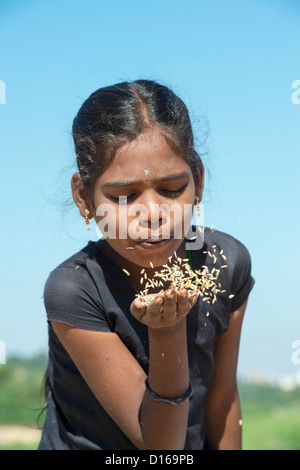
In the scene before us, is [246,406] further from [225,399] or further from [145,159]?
[145,159]

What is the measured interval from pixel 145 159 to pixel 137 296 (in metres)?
0.67

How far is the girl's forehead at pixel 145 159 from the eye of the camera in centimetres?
288

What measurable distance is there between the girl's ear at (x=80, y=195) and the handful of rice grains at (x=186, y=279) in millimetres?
469

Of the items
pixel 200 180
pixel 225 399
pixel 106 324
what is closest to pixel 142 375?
pixel 106 324

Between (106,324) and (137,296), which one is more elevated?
(137,296)

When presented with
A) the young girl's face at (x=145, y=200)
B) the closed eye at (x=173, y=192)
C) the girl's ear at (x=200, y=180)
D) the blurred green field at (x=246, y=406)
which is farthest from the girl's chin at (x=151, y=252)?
the blurred green field at (x=246, y=406)

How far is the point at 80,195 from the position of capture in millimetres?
3262

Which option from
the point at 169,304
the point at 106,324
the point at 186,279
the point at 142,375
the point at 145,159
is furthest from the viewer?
the point at 106,324

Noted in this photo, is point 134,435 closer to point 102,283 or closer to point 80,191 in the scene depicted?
point 102,283

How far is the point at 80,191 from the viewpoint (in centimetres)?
326

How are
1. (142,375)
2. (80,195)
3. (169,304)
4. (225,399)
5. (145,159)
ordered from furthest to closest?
(225,399) < (80,195) < (142,375) < (145,159) < (169,304)

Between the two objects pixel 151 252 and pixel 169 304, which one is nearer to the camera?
pixel 169 304
